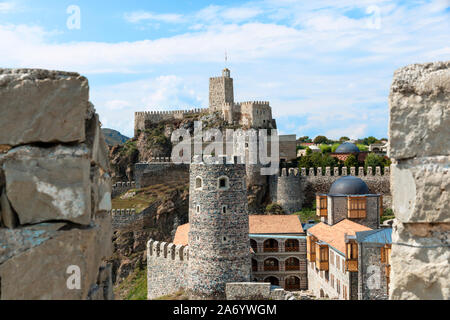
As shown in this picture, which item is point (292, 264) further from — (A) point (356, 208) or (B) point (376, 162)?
(B) point (376, 162)

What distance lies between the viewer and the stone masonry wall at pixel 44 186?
336 cm

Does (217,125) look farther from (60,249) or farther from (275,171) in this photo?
(60,249)

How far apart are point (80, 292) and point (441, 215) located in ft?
8.45

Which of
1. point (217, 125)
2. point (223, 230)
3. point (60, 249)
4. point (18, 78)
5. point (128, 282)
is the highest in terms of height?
point (217, 125)

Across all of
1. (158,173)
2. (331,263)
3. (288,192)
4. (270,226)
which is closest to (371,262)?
(331,263)

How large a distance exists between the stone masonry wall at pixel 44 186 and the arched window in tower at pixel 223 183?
1730cm

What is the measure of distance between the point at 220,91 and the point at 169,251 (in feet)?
107

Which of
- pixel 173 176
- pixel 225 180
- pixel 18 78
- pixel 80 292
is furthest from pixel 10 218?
pixel 173 176

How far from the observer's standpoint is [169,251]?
78.7 ft

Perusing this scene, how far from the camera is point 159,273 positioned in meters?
24.5

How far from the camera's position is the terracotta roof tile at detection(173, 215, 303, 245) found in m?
28.6

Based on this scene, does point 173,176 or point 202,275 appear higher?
point 173,176

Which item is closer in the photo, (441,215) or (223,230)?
(441,215)

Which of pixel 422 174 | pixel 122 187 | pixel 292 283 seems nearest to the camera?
pixel 422 174
